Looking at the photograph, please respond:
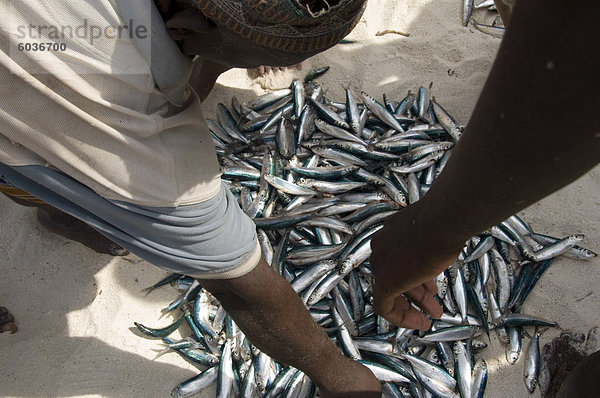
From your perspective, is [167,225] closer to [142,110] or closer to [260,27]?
[142,110]

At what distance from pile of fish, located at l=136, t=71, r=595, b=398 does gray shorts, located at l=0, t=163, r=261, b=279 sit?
1.42 metres

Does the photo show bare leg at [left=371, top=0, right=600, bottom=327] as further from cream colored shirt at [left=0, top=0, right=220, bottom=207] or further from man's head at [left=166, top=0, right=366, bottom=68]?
cream colored shirt at [left=0, top=0, right=220, bottom=207]

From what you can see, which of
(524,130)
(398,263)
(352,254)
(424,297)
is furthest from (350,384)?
(524,130)

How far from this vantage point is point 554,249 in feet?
10.9

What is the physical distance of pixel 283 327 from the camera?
2.16 meters

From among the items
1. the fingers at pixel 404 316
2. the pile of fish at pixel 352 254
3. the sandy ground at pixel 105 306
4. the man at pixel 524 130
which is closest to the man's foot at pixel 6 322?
the sandy ground at pixel 105 306

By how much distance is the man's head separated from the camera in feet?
4.12

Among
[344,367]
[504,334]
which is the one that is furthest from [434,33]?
[344,367]

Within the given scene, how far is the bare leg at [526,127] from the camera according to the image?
67 cm

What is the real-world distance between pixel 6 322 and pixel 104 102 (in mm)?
2547

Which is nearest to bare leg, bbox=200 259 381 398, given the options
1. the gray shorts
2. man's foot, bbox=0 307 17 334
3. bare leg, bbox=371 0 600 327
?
the gray shorts

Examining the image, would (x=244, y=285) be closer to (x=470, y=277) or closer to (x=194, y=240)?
(x=194, y=240)

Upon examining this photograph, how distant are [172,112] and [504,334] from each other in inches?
102

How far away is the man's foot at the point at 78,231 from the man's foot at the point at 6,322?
Answer: 62cm
